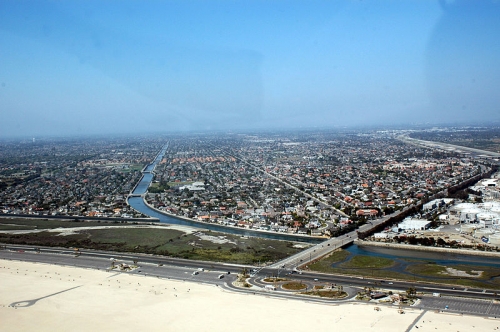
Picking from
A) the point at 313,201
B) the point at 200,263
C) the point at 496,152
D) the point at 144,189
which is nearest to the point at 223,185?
the point at 144,189

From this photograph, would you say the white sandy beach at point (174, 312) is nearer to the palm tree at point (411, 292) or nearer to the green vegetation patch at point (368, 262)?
the palm tree at point (411, 292)

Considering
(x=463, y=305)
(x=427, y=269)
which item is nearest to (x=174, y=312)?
(x=463, y=305)

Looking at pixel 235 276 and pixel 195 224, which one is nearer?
pixel 235 276

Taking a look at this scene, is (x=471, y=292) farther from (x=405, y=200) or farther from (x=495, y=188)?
(x=495, y=188)

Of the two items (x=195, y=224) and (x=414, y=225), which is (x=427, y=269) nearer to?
(x=414, y=225)

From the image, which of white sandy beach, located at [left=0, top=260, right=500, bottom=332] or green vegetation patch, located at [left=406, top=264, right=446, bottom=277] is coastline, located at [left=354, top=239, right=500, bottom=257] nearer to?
green vegetation patch, located at [left=406, top=264, right=446, bottom=277]

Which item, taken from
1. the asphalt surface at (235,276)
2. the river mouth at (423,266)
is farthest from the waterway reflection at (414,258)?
the asphalt surface at (235,276)
